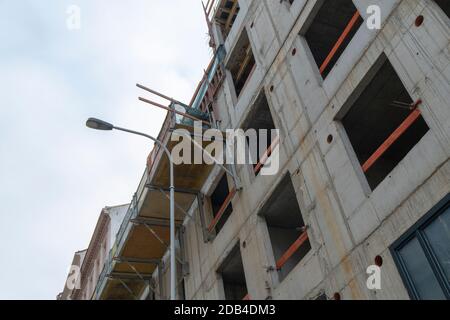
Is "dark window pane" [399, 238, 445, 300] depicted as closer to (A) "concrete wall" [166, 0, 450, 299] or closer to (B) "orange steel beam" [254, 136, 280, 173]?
(A) "concrete wall" [166, 0, 450, 299]

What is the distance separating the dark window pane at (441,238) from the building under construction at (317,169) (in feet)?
0.07

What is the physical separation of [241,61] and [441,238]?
13154 mm

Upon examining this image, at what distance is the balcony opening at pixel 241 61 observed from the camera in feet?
61.8

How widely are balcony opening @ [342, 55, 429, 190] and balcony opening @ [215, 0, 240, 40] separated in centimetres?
1016

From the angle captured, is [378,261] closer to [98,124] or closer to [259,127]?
[259,127]

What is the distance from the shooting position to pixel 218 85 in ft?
64.6

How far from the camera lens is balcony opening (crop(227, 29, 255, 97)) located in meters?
18.8

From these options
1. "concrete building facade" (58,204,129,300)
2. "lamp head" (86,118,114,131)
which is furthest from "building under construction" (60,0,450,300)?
"concrete building facade" (58,204,129,300)

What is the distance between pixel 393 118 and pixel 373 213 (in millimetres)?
4360

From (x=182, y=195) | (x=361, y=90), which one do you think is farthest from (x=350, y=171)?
(x=182, y=195)

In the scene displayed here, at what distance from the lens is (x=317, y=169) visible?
11648 millimetres

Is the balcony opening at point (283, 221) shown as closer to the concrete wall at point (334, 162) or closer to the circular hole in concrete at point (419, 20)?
the concrete wall at point (334, 162)

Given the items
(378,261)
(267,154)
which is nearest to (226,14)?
(267,154)

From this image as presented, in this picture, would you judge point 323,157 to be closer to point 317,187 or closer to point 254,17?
point 317,187
